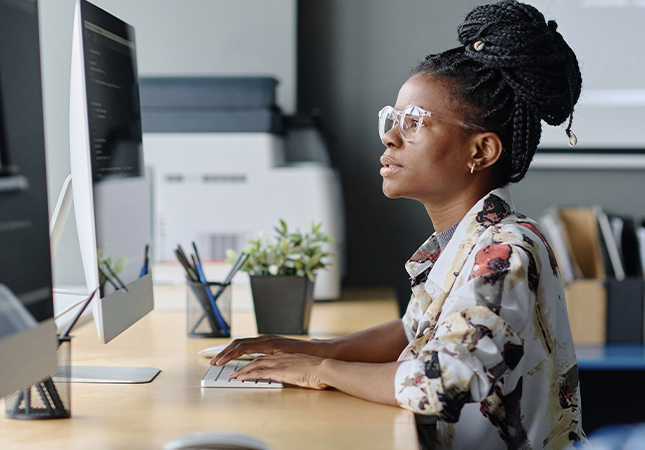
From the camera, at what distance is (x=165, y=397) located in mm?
1022

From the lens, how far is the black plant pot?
1532 mm

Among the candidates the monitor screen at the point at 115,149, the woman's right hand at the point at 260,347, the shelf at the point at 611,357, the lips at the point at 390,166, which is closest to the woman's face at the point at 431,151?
the lips at the point at 390,166

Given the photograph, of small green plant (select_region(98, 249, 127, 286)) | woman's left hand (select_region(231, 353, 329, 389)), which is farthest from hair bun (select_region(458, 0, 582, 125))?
small green plant (select_region(98, 249, 127, 286))

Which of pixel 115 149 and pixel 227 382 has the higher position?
pixel 115 149

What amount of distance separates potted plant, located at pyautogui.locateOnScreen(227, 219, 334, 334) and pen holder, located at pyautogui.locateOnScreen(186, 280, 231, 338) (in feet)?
0.23

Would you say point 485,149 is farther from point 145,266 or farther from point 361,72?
point 361,72

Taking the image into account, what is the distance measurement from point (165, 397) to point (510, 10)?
0.82 meters

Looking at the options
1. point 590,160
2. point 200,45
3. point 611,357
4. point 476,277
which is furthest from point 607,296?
point 200,45

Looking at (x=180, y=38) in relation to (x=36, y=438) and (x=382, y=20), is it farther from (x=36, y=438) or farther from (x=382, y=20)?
(x=36, y=438)

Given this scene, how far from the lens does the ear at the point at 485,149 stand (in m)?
1.17

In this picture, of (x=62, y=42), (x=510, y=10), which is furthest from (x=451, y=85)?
(x=62, y=42)

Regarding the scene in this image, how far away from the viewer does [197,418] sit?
0.91m

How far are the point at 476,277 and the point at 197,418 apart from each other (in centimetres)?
41

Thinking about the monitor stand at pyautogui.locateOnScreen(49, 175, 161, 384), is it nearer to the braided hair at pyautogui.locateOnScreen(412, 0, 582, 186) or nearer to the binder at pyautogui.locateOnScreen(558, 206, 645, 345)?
the braided hair at pyautogui.locateOnScreen(412, 0, 582, 186)
